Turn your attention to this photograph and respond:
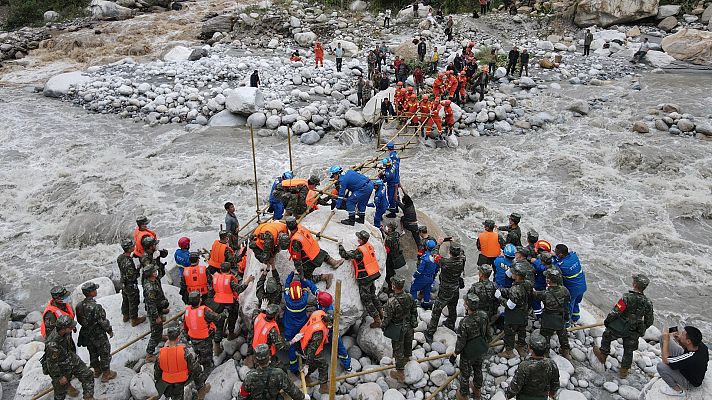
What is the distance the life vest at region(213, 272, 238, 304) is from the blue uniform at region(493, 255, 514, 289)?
12.2ft

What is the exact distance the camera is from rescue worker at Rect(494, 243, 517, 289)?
7.23 metres

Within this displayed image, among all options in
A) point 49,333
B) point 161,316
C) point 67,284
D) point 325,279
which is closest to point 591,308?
point 325,279

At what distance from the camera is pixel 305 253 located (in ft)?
22.2

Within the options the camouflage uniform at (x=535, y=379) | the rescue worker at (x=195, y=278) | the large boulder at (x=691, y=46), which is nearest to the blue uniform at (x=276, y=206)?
the rescue worker at (x=195, y=278)

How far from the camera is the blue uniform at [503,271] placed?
23.7 ft

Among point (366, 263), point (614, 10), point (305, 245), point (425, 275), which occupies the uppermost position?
point (614, 10)

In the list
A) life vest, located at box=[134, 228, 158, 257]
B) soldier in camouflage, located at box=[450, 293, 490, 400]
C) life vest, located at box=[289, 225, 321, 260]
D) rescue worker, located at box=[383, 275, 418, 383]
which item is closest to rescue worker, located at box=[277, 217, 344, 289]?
life vest, located at box=[289, 225, 321, 260]

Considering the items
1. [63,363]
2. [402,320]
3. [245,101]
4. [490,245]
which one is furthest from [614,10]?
[63,363]

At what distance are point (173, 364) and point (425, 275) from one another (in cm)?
380

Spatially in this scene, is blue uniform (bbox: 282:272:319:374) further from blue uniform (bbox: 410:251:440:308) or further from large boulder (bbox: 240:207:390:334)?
blue uniform (bbox: 410:251:440:308)

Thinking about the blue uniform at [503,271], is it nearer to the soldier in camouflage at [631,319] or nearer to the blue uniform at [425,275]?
the blue uniform at [425,275]

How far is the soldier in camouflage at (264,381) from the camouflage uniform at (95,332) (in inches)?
93.0

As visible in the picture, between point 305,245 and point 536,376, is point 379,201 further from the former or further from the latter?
point 536,376

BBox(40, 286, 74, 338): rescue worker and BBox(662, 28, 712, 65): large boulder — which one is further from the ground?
BBox(662, 28, 712, 65): large boulder
